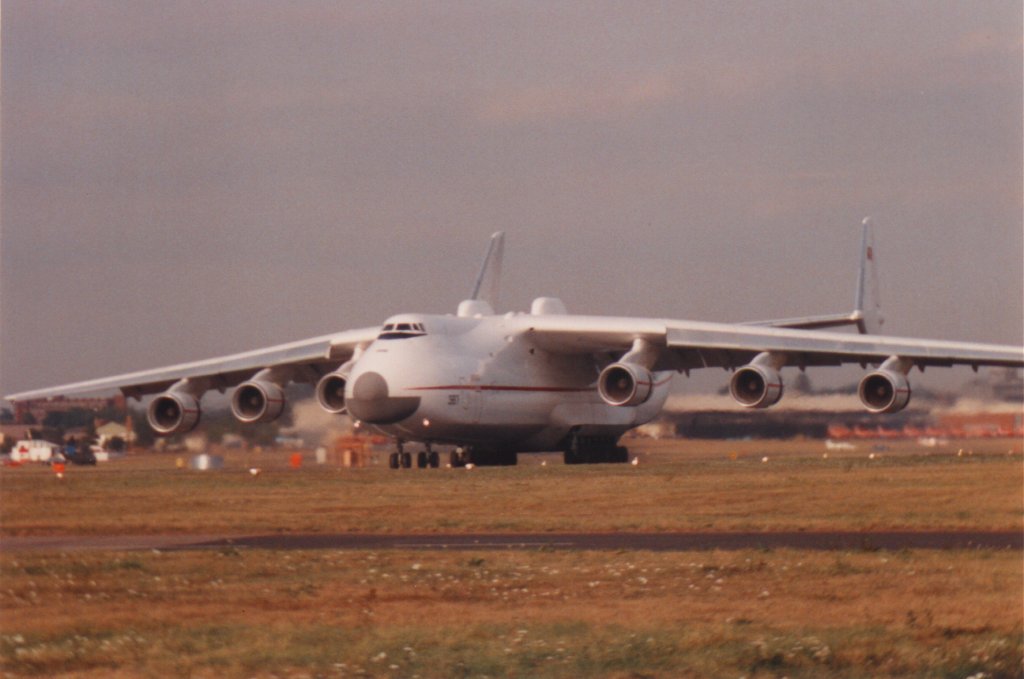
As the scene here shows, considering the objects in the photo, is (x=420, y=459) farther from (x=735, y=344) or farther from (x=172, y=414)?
(x=735, y=344)

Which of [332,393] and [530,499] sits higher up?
[332,393]

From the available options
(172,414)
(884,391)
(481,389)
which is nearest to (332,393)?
(481,389)

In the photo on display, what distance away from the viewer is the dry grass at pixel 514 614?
1012 centimetres

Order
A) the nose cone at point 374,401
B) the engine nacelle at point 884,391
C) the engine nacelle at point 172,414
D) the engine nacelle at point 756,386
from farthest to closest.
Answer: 1. the engine nacelle at point 172,414
2. the engine nacelle at point 756,386
3. the nose cone at point 374,401
4. the engine nacelle at point 884,391

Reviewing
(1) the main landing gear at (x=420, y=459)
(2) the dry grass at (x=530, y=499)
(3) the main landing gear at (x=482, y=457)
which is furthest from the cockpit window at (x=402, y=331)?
(3) the main landing gear at (x=482, y=457)

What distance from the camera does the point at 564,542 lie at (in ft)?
Answer: 56.1

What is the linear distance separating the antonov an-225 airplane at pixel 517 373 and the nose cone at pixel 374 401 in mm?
27

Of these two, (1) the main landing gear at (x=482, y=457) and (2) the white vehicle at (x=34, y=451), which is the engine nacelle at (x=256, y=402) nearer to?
(2) the white vehicle at (x=34, y=451)

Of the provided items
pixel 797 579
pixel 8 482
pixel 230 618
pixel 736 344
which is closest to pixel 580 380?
pixel 736 344

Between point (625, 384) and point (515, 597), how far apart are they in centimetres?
2052

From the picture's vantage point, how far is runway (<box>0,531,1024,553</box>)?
16344 millimetres

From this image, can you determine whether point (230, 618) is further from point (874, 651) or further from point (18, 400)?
point (18, 400)

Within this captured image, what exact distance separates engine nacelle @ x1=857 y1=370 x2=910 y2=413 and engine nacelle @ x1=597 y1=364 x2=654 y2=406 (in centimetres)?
409

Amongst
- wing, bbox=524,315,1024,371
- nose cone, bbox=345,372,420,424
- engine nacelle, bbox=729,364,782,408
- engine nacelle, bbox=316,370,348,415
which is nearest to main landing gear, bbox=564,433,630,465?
wing, bbox=524,315,1024,371
